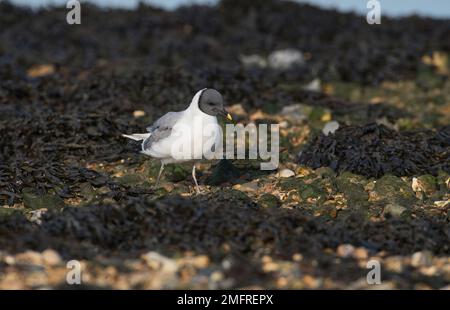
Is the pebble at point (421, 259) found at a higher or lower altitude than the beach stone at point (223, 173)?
lower

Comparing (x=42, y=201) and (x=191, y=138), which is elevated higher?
(x=191, y=138)

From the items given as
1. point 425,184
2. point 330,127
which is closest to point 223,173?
point 425,184

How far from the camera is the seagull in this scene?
Answer: 7770mm

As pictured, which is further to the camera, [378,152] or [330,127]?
[330,127]

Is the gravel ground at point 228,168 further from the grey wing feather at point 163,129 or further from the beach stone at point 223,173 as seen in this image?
the grey wing feather at point 163,129

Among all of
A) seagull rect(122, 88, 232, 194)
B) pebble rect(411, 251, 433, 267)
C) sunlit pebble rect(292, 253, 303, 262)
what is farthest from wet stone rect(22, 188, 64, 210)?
pebble rect(411, 251, 433, 267)

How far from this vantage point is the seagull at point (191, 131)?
7770 mm

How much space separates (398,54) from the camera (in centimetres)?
1755

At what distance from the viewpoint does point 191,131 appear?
781cm

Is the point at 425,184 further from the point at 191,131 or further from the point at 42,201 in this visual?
the point at 42,201

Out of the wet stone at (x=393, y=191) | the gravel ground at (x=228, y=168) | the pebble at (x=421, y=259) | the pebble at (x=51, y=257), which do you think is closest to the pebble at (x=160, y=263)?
the gravel ground at (x=228, y=168)

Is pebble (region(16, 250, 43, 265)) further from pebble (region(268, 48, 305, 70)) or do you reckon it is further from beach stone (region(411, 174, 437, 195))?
pebble (region(268, 48, 305, 70))
